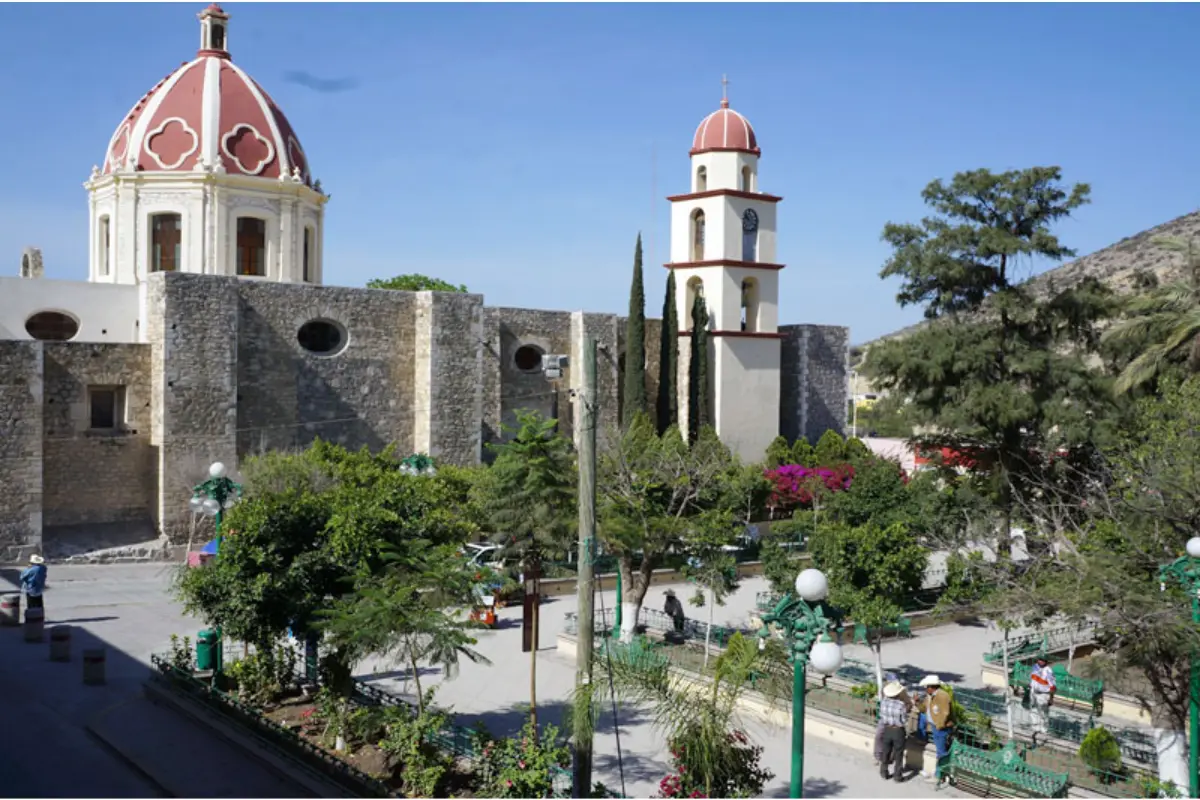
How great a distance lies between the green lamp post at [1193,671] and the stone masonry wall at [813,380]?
2609cm

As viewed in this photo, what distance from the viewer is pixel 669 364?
1230 inches

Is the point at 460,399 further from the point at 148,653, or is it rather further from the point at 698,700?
the point at 698,700

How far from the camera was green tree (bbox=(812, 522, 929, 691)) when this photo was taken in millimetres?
13805

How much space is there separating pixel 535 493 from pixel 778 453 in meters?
19.0

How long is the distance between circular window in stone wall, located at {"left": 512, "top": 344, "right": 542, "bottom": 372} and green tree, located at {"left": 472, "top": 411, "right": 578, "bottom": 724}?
15.8 meters

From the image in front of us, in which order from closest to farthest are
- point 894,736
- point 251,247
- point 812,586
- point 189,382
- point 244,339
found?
point 812,586, point 894,736, point 189,382, point 244,339, point 251,247

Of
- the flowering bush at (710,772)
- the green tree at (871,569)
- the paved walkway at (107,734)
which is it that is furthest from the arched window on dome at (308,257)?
the flowering bush at (710,772)

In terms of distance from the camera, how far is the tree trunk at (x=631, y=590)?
15.9 m

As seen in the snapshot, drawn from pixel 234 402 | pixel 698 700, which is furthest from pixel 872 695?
pixel 234 402

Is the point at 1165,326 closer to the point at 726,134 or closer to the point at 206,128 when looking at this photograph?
the point at 726,134

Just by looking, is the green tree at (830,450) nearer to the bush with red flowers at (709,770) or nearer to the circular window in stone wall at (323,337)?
the circular window in stone wall at (323,337)

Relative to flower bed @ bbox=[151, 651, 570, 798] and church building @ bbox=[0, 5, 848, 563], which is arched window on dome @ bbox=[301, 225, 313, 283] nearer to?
church building @ bbox=[0, 5, 848, 563]

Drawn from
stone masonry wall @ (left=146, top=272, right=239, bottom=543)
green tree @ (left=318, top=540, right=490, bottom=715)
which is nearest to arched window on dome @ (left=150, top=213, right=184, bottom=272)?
stone masonry wall @ (left=146, top=272, right=239, bottom=543)

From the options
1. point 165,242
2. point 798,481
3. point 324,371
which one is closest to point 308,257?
point 165,242
